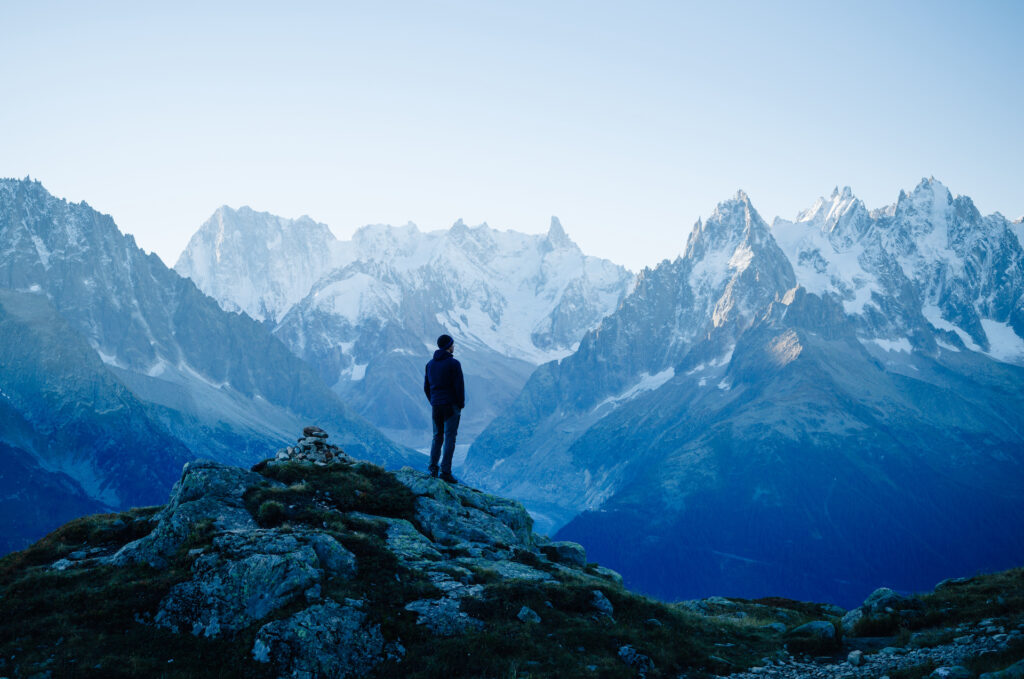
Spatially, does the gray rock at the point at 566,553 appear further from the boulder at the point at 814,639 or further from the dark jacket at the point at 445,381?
the boulder at the point at 814,639

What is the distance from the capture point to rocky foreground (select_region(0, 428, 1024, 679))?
21.1 meters

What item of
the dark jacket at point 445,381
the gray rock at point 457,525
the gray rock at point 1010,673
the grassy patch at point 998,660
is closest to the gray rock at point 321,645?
the gray rock at point 457,525

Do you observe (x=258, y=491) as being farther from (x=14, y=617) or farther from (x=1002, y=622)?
(x=1002, y=622)

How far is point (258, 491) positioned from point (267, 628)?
915cm

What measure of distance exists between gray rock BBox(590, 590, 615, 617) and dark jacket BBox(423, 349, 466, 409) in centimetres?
1075

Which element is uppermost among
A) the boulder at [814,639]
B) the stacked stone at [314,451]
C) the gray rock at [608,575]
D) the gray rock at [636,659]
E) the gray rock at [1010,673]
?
the stacked stone at [314,451]

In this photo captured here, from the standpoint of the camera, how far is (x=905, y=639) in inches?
999

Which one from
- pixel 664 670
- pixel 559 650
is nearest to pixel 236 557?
pixel 559 650

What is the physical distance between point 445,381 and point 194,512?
37.6ft

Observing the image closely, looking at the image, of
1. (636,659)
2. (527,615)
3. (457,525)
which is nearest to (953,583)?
(636,659)

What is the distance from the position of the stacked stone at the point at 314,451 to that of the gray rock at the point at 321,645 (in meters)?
15.4

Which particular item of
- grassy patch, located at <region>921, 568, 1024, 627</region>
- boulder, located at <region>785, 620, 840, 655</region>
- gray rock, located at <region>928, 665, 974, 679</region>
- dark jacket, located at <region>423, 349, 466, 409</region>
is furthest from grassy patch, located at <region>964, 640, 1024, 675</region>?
dark jacket, located at <region>423, 349, 466, 409</region>

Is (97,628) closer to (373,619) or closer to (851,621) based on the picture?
(373,619)

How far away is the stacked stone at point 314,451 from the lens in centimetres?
3768
